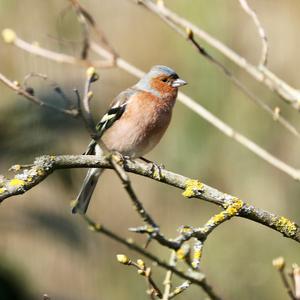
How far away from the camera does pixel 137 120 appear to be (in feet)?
17.1

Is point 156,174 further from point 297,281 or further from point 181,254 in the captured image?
point 297,281

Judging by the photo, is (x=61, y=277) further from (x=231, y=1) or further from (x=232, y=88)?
(x=231, y=1)

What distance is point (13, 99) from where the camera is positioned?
7.32 m

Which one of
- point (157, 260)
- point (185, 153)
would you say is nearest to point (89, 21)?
point (157, 260)

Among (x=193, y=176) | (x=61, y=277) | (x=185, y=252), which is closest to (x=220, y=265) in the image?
(x=193, y=176)

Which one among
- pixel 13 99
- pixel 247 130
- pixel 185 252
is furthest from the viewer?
pixel 247 130

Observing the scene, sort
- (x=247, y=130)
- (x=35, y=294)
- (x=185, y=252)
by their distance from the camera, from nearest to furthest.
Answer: (x=185, y=252) → (x=35, y=294) → (x=247, y=130)

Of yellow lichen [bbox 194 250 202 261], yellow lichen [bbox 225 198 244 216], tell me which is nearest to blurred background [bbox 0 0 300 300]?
yellow lichen [bbox 225 198 244 216]

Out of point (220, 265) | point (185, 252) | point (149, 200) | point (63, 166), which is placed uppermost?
point (149, 200)

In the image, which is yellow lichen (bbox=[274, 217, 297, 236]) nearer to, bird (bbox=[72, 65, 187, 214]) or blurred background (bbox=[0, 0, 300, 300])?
bird (bbox=[72, 65, 187, 214])

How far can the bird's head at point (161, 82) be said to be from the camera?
543 centimetres

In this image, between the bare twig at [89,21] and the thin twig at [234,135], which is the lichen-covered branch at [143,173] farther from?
the bare twig at [89,21]

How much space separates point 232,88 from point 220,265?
188 cm

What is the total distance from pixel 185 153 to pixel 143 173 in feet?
13.9
